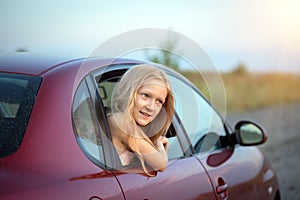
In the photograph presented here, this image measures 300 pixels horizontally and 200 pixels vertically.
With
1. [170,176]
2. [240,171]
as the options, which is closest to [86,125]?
[170,176]

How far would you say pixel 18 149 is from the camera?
2.62 m

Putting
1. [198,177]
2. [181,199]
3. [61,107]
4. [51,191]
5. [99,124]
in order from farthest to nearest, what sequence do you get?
1. [198,177]
2. [181,199]
3. [99,124]
4. [61,107]
5. [51,191]

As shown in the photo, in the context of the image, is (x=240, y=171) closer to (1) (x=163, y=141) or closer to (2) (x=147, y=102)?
(1) (x=163, y=141)

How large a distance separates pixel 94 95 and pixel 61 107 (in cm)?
35

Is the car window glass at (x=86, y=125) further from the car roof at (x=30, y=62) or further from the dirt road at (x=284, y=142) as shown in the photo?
the dirt road at (x=284, y=142)

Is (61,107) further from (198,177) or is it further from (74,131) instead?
(198,177)

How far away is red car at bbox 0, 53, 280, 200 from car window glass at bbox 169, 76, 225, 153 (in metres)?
0.01

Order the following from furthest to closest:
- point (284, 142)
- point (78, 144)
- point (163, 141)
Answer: point (284, 142), point (163, 141), point (78, 144)

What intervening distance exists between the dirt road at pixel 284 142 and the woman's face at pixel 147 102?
418cm

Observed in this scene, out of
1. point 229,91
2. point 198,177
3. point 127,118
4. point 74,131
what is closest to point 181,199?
point 198,177

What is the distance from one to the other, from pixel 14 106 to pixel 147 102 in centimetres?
69

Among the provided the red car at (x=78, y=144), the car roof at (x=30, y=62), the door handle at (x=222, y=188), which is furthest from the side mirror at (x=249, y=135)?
the car roof at (x=30, y=62)

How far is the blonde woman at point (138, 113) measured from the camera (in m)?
3.10

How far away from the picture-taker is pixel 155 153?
316 cm
